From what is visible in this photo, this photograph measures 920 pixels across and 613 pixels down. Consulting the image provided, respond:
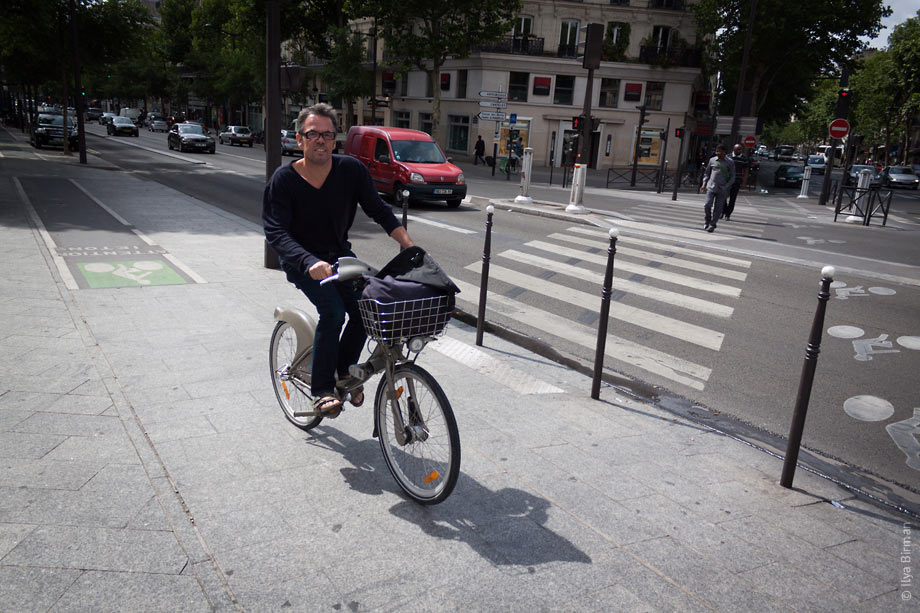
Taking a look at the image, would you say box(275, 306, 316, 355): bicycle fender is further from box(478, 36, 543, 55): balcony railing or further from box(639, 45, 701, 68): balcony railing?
box(639, 45, 701, 68): balcony railing

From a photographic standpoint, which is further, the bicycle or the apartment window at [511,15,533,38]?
the apartment window at [511,15,533,38]

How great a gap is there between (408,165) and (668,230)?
22.5 ft

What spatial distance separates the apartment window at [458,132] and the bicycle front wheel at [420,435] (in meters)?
42.6

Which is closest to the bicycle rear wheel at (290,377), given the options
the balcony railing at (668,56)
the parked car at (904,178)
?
the balcony railing at (668,56)

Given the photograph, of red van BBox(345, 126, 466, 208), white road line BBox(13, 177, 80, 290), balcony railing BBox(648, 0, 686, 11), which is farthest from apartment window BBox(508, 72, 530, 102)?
white road line BBox(13, 177, 80, 290)

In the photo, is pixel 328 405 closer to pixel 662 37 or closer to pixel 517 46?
pixel 517 46

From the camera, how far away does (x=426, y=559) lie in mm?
2895

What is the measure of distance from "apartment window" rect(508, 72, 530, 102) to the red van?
25484 mm

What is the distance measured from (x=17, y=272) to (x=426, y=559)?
7005 mm

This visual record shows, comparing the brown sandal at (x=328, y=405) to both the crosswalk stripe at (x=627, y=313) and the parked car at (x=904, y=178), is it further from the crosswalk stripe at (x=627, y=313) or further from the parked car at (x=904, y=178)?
the parked car at (x=904, y=178)

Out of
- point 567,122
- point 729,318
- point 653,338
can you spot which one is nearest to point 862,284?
point 729,318

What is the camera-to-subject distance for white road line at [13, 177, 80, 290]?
7.45 m

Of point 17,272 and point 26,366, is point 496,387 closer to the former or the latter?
point 26,366

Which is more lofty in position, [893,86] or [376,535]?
[893,86]
